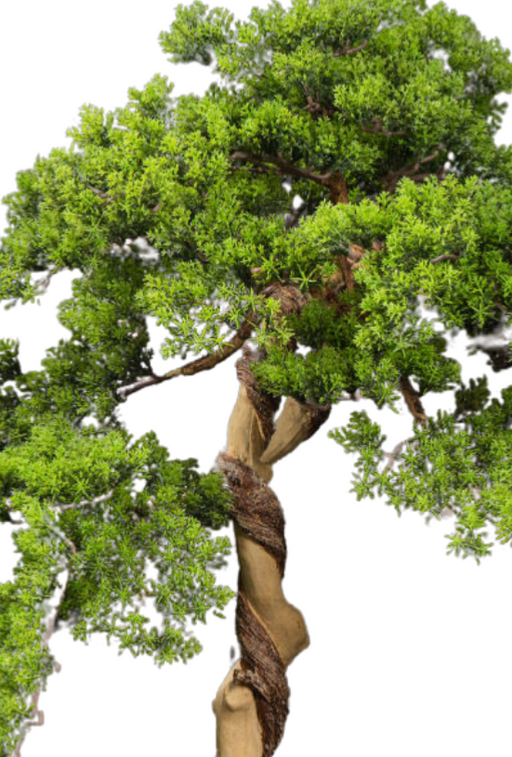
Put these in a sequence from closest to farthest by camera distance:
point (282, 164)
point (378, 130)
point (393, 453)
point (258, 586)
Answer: point (393, 453), point (378, 130), point (282, 164), point (258, 586)

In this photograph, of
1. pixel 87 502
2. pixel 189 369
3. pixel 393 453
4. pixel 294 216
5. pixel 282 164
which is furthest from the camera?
pixel 294 216

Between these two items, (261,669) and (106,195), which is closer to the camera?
(106,195)

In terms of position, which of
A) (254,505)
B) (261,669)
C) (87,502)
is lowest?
(261,669)

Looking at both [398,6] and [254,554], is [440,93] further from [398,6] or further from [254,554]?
[254,554]

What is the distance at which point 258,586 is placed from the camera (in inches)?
266

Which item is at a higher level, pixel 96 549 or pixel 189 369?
pixel 189 369

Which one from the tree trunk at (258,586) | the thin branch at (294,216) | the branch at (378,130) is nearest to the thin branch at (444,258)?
the branch at (378,130)

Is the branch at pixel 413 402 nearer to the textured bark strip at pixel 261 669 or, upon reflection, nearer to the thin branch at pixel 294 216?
the thin branch at pixel 294 216

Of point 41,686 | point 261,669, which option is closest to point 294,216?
point 261,669

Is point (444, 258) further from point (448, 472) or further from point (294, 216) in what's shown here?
point (294, 216)

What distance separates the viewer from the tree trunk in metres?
6.69

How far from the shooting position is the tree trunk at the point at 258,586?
6688 mm

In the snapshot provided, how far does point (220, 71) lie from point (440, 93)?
111 centimetres

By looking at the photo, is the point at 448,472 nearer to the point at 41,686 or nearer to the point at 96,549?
the point at 96,549
